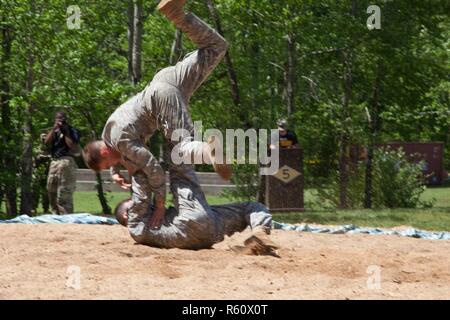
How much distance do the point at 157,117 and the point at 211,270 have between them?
1.57 metres

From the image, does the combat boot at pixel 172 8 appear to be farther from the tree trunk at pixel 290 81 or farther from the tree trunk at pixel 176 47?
the tree trunk at pixel 290 81

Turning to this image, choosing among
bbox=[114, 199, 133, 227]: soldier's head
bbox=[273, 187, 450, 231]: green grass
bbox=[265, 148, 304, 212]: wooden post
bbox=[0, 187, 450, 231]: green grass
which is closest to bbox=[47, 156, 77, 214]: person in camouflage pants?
bbox=[0, 187, 450, 231]: green grass

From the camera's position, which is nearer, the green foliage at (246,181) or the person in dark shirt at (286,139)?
the person in dark shirt at (286,139)

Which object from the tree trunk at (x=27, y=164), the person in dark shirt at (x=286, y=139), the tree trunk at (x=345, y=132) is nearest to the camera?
the tree trunk at (x=27, y=164)

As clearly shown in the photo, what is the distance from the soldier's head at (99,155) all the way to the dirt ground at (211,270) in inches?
27.1

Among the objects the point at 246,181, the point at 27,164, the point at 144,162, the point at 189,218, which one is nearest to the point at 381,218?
the point at 246,181

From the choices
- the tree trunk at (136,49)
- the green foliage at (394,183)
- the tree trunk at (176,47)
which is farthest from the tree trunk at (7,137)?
the green foliage at (394,183)

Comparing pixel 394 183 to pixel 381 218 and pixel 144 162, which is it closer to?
pixel 381 218

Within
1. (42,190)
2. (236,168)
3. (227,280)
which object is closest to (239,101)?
(236,168)

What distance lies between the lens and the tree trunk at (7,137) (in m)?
14.3

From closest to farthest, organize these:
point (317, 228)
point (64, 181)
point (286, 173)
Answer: point (317, 228) → point (64, 181) → point (286, 173)

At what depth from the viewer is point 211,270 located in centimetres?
688

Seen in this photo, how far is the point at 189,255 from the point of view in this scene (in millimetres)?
7613

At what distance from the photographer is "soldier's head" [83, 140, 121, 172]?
26.1ft
